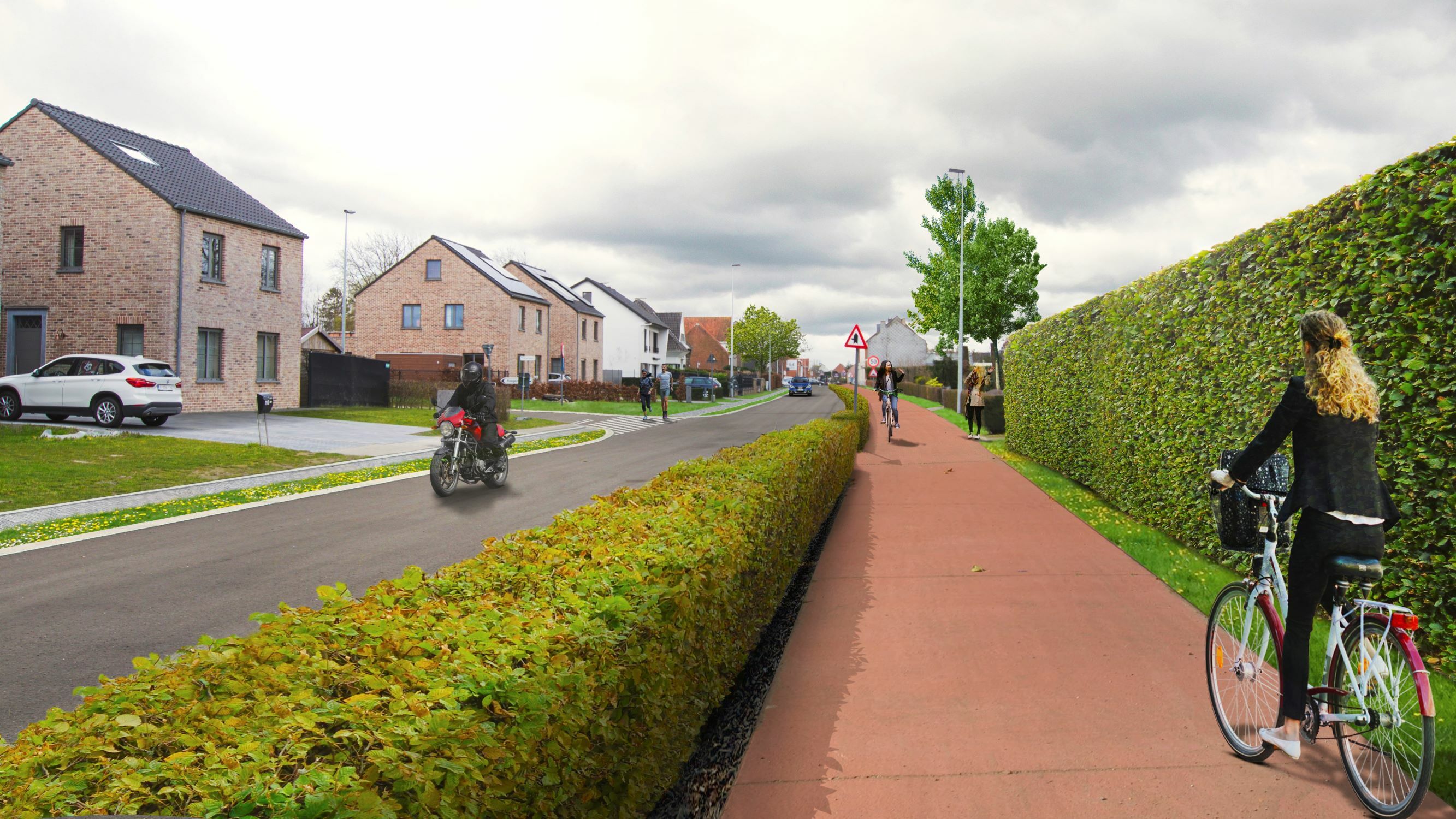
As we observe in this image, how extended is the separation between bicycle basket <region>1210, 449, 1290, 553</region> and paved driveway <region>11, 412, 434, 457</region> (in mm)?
15421

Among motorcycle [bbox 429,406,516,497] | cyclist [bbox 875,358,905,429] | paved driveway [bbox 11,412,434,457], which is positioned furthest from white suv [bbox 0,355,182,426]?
cyclist [bbox 875,358,905,429]

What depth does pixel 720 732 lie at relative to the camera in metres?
4.16

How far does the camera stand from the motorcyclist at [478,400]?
38.5ft

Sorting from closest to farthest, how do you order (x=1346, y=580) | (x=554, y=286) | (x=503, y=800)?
(x=503, y=800), (x=1346, y=580), (x=554, y=286)

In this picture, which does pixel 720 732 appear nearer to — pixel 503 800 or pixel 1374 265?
pixel 503 800

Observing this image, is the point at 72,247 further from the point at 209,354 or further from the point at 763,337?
the point at 763,337

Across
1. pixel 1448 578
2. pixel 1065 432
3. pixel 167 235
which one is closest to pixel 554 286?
pixel 167 235

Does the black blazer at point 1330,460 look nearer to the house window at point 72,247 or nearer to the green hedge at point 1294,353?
the green hedge at point 1294,353

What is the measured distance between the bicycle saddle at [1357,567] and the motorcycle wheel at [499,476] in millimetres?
10671

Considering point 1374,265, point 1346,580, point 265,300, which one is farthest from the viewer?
point 265,300

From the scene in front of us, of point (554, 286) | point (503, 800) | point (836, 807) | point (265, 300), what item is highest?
point (554, 286)

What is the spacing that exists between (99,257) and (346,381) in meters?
8.83

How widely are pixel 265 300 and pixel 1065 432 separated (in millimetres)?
26052

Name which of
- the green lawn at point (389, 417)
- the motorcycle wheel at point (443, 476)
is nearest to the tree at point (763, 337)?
the green lawn at point (389, 417)
